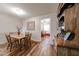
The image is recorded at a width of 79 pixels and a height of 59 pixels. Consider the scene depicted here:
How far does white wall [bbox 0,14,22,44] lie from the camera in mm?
1719

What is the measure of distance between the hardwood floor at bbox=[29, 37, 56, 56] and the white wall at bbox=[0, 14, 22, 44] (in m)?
0.54

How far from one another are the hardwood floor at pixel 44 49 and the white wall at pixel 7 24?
0.54 m

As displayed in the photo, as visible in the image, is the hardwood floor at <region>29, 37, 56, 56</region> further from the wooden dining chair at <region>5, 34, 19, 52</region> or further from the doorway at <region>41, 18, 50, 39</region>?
the wooden dining chair at <region>5, 34, 19, 52</region>

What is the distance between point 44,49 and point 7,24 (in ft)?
2.71

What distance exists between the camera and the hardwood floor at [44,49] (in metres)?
1.74

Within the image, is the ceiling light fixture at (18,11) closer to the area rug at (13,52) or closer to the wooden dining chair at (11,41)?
the wooden dining chair at (11,41)

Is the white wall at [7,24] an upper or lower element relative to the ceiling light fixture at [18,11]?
lower

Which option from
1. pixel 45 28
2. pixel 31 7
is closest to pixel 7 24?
pixel 31 7

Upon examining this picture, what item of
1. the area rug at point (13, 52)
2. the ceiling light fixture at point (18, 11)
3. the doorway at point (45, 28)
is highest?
the ceiling light fixture at point (18, 11)

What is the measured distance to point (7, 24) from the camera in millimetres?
1765

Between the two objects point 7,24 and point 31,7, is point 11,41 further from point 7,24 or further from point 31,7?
point 31,7

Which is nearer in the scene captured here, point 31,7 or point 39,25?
point 31,7

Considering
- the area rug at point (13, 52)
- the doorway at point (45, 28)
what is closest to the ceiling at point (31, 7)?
the doorway at point (45, 28)

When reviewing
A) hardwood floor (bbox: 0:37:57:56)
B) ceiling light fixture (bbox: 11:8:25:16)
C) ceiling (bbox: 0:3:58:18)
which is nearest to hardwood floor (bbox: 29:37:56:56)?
hardwood floor (bbox: 0:37:57:56)
